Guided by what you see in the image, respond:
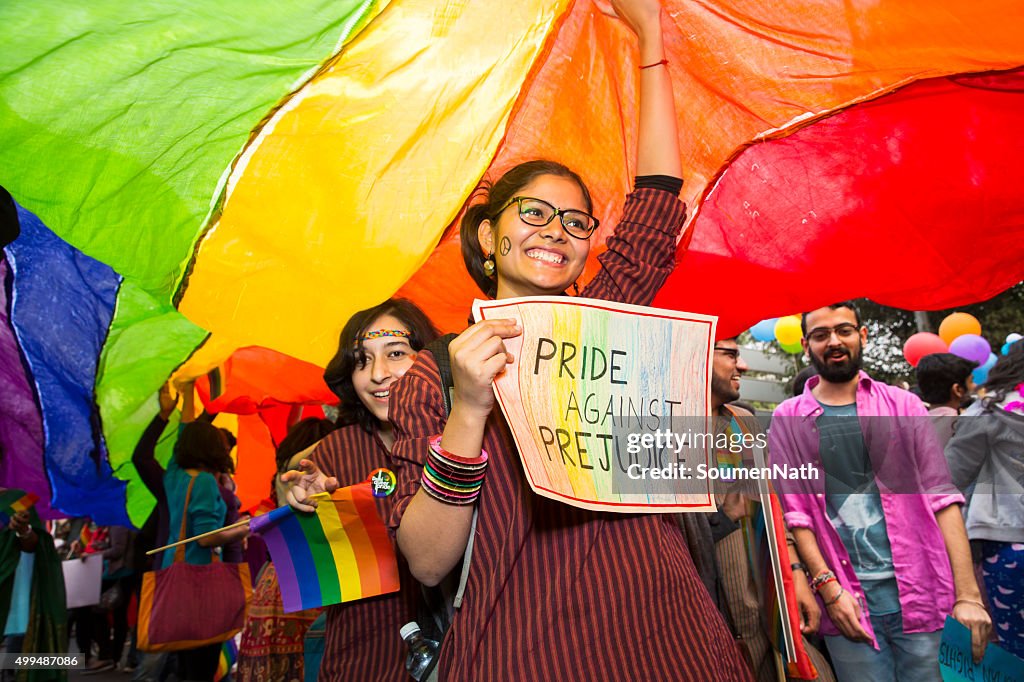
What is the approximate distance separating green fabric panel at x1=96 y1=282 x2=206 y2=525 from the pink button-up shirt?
265cm

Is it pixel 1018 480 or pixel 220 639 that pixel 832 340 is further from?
pixel 220 639

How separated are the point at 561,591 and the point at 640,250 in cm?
74

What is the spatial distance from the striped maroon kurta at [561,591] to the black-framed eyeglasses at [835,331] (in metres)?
2.50

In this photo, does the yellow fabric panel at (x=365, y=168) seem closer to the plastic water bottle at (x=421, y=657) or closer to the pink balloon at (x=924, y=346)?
the plastic water bottle at (x=421, y=657)

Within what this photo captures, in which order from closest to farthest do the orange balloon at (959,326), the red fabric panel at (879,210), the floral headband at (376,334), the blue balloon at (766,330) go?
1. the red fabric panel at (879,210)
2. the floral headband at (376,334)
3. the blue balloon at (766,330)
4. the orange balloon at (959,326)

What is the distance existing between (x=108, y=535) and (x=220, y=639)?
4959 mm

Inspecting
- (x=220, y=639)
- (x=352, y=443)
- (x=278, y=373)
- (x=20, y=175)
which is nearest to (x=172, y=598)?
(x=220, y=639)

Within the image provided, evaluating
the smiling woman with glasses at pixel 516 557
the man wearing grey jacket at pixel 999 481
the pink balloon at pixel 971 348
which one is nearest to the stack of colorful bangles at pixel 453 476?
the smiling woman with glasses at pixel 516 557

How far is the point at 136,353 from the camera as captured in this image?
3.75 m

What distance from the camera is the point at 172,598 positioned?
498 centimetres

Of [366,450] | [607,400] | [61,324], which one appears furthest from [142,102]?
[61,324]

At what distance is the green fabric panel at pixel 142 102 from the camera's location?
202 centimetres

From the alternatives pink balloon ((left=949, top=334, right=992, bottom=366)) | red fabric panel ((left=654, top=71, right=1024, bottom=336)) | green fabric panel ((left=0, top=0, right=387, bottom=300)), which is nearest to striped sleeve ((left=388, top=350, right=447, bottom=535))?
green fabric panel ((left=0, top=0, right=387, bottom=300))

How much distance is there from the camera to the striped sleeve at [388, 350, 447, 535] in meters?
1.62
